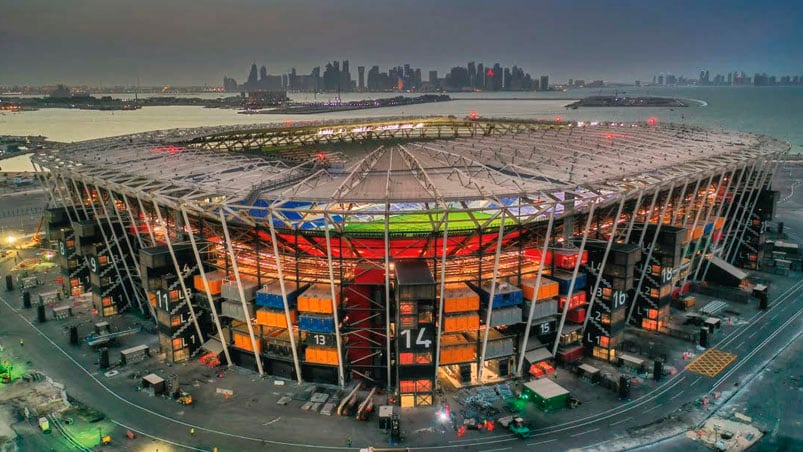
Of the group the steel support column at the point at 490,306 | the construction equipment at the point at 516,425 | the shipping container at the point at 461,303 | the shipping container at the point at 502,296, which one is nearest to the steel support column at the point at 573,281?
the shipping container at the point at 502,296

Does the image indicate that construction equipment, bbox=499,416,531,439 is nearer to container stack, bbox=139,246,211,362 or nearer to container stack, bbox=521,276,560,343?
container stack, bbox=521,276,560,343

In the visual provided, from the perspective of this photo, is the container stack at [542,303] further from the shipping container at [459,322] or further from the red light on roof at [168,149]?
the red light on roof at [168,149]

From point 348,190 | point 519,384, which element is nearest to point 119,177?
point 348,190

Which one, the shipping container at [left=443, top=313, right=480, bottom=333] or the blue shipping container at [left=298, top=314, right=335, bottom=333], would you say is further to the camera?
A: the blue shipping container at [left=298, top=314, right=335, bottom=333]

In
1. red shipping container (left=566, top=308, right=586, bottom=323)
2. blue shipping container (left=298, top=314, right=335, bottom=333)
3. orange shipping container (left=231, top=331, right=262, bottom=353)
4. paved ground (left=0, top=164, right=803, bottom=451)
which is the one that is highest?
blue shipping container (left=298, top=314, right=335, bottom=333)

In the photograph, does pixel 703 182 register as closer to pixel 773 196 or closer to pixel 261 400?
pixel 773 196

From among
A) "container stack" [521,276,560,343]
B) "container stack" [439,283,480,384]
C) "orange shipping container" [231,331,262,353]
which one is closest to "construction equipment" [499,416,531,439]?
"container stack" [439,283,480,384]

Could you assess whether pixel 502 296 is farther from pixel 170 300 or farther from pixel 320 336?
pixel 170 300
